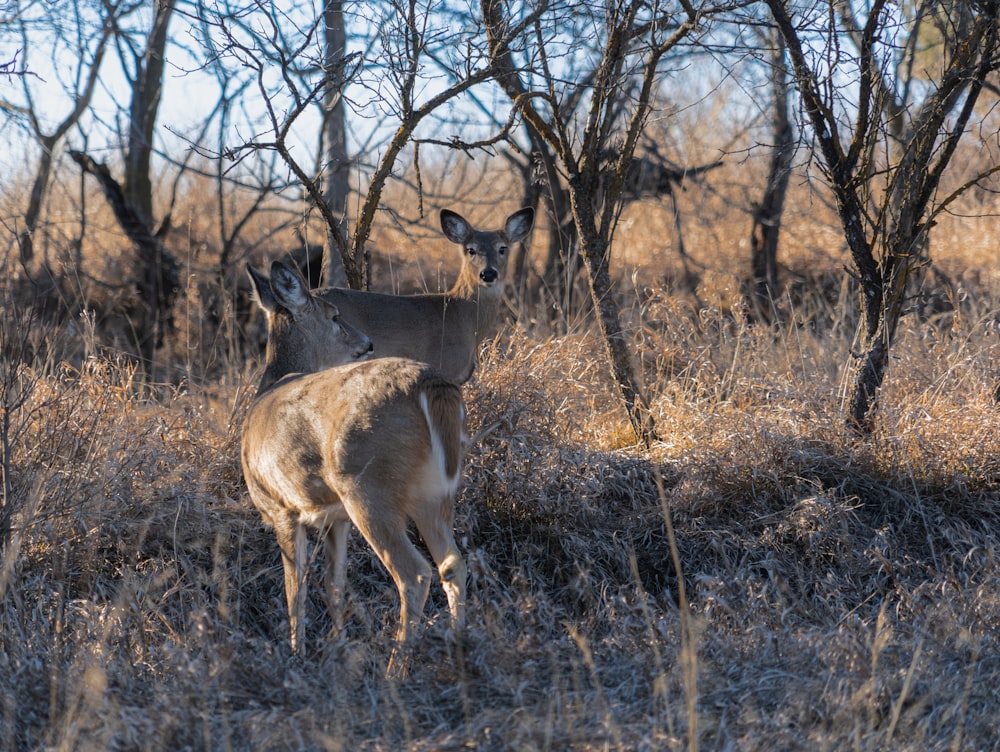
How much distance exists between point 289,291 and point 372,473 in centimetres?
244

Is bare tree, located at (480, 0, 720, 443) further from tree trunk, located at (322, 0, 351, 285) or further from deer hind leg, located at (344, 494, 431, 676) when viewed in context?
deer hind leg, located at (344, 494, 431, 676)

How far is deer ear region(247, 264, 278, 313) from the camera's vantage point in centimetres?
649

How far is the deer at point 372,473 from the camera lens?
433 centimetres

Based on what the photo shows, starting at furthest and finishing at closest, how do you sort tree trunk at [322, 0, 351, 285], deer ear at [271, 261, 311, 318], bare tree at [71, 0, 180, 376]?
bare tree at [71, 0, 180, 376]
tree trunk at [322, 0, 351, 285]
deer ear at [271, 261, 311, 318]

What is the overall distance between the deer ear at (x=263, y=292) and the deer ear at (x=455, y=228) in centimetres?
292

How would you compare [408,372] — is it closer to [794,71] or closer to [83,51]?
[794,71]

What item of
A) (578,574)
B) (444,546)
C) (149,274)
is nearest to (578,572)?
(578,574)

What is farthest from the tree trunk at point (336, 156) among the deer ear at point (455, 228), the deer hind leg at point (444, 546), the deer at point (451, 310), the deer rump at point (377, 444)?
the deer hind leg at point (444, 546)

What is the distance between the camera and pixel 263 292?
653cm

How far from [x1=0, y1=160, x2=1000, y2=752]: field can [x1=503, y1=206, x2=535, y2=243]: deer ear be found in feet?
2.76

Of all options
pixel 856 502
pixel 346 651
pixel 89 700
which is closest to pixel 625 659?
pixel 346 651

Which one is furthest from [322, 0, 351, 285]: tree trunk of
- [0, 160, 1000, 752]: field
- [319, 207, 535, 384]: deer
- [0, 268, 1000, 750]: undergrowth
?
[0, 268, 1000, 750]: undergrowth

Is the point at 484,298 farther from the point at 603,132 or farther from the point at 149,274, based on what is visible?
the point at 149,274

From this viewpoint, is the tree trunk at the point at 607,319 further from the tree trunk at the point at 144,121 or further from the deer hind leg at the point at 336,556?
the tree trunk at the point at 144,121
